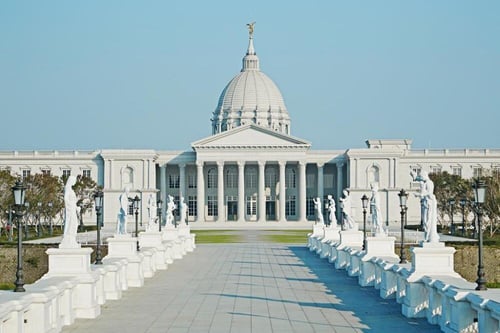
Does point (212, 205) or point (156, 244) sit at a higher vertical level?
point (212, 205)

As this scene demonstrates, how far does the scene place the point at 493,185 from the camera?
76500mm

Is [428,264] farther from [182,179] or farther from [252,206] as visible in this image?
[252,206]

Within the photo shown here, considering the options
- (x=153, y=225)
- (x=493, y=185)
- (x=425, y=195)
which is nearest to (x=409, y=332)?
(x=425, y=195)

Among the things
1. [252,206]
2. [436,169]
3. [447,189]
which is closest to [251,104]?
[252,206]

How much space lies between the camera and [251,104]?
163 meters

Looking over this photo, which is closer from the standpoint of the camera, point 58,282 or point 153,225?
point 58,282

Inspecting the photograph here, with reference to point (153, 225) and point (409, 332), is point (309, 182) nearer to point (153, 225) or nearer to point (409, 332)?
point (153, 225)

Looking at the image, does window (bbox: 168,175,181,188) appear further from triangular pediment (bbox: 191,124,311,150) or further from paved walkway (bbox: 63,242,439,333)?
paved walkway (bbox: 63,242,439,333)

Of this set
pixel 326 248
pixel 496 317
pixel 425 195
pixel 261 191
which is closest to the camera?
pixel 496 317

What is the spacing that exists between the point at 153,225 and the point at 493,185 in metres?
36.3

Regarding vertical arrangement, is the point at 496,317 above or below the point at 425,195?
below

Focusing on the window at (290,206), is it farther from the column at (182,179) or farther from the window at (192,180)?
the column at (182,179)

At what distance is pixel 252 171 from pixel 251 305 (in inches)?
4356

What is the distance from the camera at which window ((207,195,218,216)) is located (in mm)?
133125
